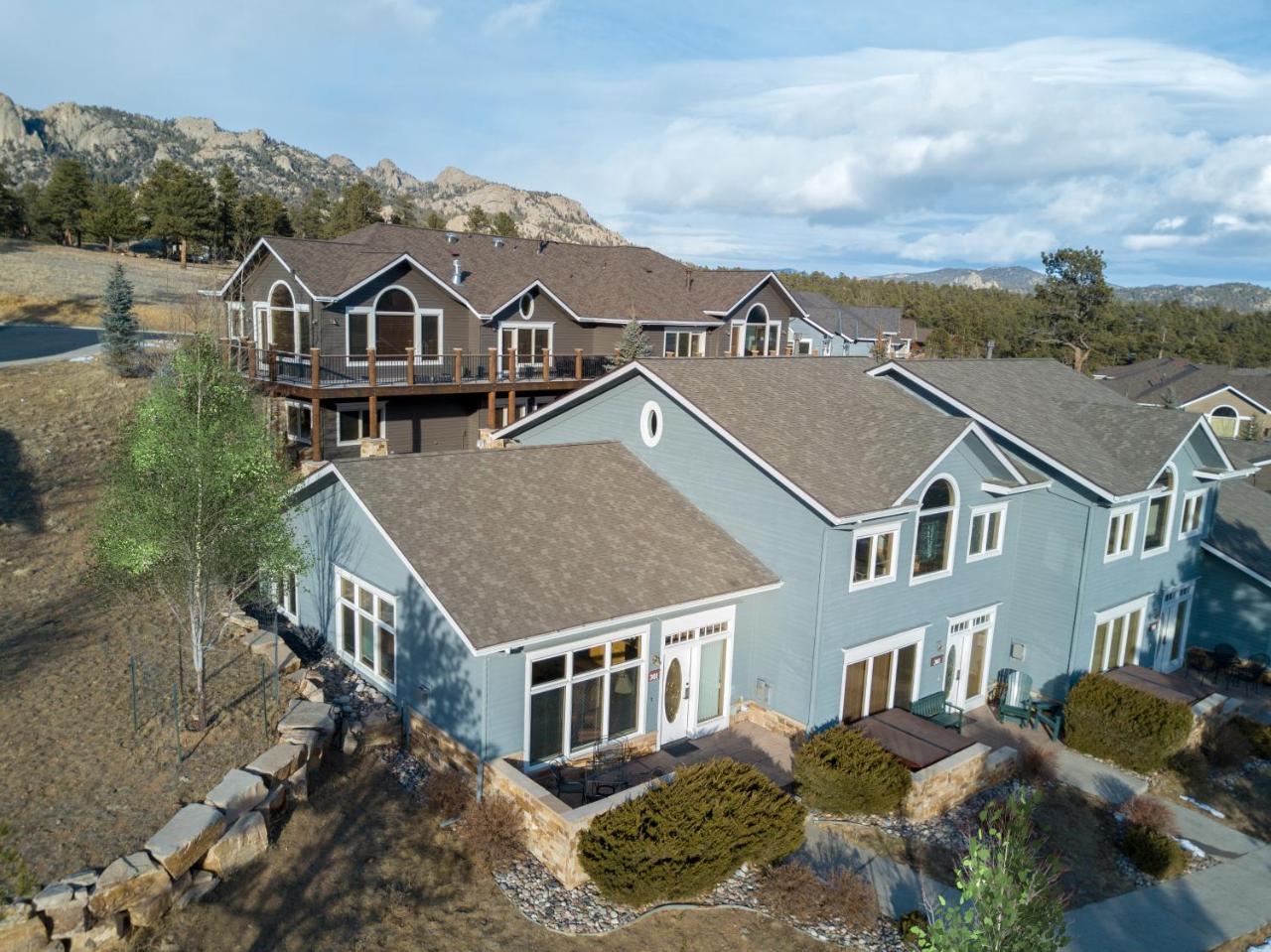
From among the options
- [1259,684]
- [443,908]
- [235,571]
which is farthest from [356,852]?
[1259,684]

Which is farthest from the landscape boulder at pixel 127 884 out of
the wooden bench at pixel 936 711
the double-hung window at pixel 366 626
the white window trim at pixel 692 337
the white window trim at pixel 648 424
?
the white window trim at pixel 692 337

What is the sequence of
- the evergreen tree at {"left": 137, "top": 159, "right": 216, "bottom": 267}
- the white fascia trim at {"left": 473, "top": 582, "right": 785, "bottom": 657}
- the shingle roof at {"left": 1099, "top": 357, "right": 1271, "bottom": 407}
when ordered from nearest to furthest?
the white fascia trim at {"left": 473, "top": 582, "right": 785, "bottom": 657} < the shingle roof at {"left": 1099, "top": 357, "right": 1271, "bottom": 407} < the evergreen tree at {"left": 137, "top": 159, "right": 216, "bottom": 267}

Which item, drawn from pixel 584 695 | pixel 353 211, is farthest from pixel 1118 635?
pixel 353 211

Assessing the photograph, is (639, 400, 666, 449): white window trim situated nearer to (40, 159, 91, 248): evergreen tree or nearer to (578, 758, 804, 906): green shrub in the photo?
(578, 758, 804, 906): green shrub

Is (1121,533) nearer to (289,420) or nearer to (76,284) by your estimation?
(289,420)

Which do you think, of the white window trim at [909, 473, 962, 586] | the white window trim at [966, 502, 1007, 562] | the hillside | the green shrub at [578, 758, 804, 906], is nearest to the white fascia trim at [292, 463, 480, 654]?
the green shrub at [578, 758, 804, 906]

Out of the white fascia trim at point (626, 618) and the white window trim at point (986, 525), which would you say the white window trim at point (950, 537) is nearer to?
the white window trim at point (986, 525)

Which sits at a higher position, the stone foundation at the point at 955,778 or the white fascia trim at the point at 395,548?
the white fascia trim at the point at 395,548
